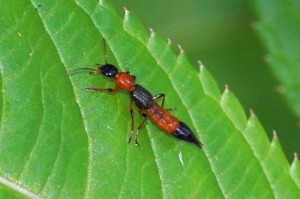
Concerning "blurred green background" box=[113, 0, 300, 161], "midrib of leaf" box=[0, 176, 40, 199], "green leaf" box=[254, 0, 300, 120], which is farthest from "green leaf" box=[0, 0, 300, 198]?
"blurred green background" box=[113, 0, 300, 161]

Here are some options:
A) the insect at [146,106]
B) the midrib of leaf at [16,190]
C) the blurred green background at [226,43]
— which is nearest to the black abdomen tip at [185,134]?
the insect at [146,106]

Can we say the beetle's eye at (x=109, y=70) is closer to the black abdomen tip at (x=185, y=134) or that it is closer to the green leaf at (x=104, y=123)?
the green leaf at (x=104, y=123)

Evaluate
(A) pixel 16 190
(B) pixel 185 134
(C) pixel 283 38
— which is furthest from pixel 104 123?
(C) pixel 283 38

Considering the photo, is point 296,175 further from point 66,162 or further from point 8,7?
point 8,7

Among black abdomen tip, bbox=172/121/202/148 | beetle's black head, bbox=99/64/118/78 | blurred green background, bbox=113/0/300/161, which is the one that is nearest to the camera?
beetle's black head, bbox=99/64/118/78

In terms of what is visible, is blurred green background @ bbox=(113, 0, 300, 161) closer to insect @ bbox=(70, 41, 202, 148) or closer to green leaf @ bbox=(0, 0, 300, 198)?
green leaf @ bbox=(0, 0, 300, 198)

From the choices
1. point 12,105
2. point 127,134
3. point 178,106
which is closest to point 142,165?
point 127,134
